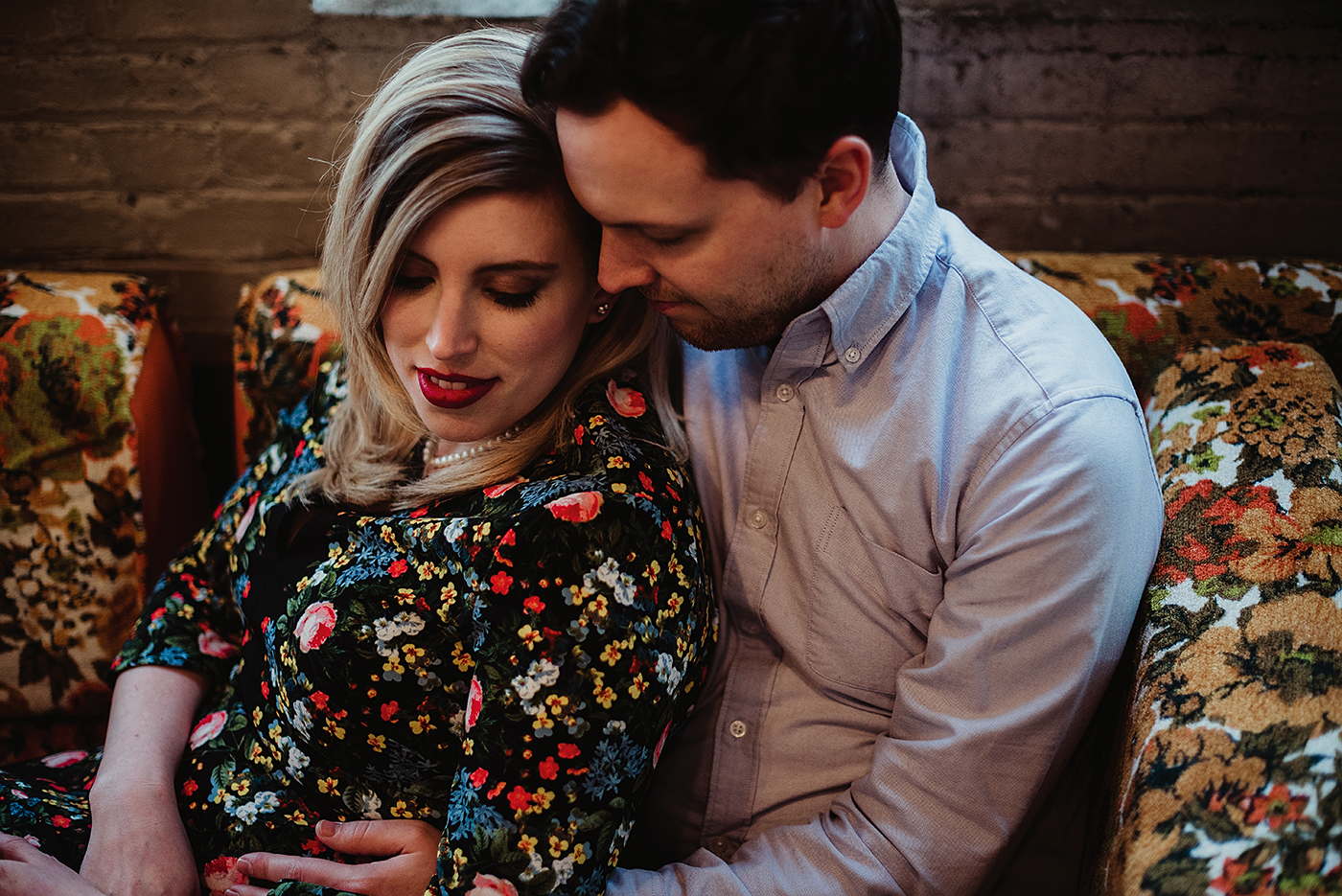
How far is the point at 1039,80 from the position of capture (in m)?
1.58

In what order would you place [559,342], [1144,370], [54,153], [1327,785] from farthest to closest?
[54,153] → [1144,370] → [559,342] → [1327,785]

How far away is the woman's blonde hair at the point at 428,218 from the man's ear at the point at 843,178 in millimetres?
278

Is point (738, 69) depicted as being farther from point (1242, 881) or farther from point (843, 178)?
point (1242, 881)

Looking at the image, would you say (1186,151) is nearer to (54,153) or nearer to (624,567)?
(624,567)

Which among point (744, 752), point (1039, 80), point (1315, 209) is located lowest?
point (744, 752)

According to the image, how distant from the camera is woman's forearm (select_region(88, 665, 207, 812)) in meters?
1.11

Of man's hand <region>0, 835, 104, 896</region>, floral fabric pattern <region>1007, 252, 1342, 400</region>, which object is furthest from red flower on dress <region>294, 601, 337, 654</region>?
floral fabric pattern <region>1007, 252, 1342, 400</region>

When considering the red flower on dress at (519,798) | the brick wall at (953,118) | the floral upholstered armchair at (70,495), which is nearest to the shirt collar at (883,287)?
the red flower on dress at (519,798)

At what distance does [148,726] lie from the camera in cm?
117

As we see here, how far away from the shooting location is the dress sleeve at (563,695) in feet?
2.86

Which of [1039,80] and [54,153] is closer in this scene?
[1039,80]

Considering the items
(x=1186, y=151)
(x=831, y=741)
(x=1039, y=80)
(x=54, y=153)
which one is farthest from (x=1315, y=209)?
(x=54, y=153)

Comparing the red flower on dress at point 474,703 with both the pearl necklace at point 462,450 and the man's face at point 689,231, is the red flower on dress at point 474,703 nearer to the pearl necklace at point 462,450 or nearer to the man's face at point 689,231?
the pearl necklace at point 462,450

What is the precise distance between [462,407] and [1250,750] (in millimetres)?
892
